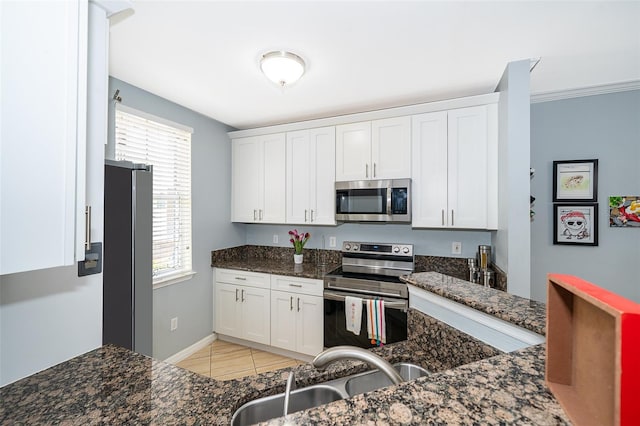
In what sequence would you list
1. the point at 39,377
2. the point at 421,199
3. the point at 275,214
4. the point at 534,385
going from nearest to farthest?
the point at 534,385, the point at 39,377, the point at 421,199, the point at 275,214

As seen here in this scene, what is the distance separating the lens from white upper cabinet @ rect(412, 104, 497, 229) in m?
2.39

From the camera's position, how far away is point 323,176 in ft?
10.0

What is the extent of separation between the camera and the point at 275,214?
3.30 metres

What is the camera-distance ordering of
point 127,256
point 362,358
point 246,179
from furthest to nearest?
point 246,179 < point 127,256 < point 362,358

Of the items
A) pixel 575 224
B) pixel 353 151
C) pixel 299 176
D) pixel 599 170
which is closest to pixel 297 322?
pixel 299 176

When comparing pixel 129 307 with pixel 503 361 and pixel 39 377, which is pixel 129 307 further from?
pixel 503 361

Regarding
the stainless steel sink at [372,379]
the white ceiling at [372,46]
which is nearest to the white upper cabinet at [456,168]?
the white ceiling at [372,46]

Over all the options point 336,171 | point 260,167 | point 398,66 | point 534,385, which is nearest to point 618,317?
point 534,385

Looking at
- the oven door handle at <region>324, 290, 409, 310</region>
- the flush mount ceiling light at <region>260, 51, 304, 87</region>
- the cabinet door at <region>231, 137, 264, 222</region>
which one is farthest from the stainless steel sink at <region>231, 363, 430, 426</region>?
the cabinet door at <region>231, 137, 264, 222</region>

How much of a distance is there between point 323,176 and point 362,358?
242cm

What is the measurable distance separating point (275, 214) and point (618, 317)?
10.1 feet

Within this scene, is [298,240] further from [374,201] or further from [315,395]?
[315,395]

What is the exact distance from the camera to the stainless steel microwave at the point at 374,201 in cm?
265

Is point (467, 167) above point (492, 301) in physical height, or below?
above
